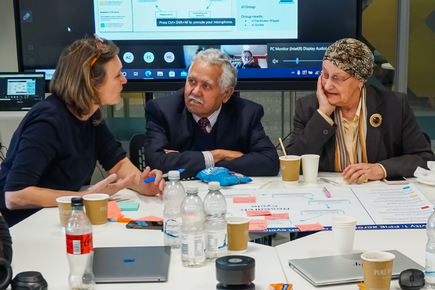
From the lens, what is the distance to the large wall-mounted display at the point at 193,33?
3324mm

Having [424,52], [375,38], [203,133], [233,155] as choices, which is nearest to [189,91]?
[203,133]

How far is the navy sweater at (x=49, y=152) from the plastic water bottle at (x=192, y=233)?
893mm

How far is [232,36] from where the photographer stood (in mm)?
3346

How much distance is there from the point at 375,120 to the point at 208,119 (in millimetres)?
931

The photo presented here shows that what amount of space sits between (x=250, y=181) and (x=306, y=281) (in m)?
1.10

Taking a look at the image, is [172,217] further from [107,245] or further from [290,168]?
[290,168]

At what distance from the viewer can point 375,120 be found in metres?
2.49

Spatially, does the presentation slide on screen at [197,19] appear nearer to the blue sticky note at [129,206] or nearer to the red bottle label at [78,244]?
the blue sticky note at [129,206]

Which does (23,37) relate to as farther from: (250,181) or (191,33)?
(250,181)

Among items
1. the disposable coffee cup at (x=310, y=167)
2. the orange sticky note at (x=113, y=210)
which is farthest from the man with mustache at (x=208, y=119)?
the orange sticky note at (x=113, y=210)

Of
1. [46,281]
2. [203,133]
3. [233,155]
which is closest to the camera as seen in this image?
[46,281]

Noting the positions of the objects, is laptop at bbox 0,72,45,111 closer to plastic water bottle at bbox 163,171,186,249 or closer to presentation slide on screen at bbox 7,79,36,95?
presentation slide on screen at bbox 7,79,36,95

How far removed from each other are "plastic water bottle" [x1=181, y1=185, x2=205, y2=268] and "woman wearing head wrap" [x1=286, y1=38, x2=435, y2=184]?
52.2 inches

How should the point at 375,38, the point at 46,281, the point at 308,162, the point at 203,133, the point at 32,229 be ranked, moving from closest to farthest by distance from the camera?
the point at 46,281
the point at 32,229
the point at 308,162
the point at 203,133
the point at 375,38
